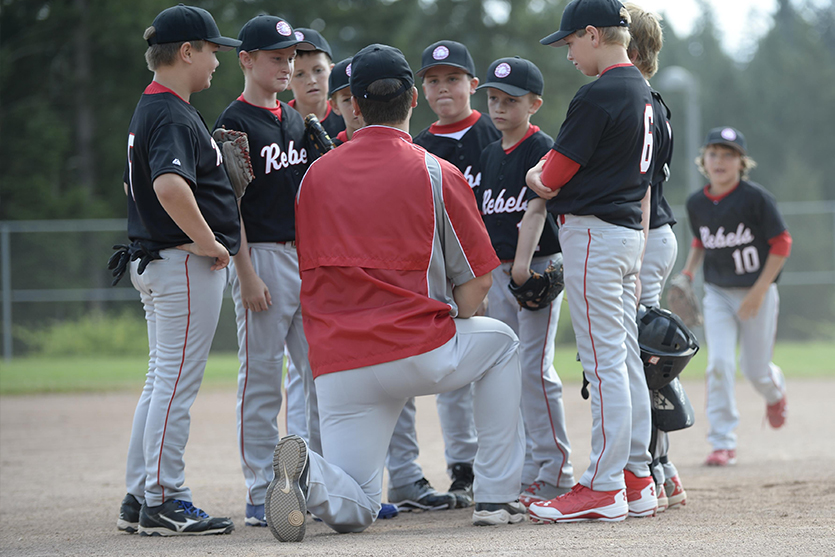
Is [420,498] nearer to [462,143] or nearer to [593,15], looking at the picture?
[462,143]

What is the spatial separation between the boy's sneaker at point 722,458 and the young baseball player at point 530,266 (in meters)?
1.91

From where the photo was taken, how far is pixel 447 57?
450 centimetres

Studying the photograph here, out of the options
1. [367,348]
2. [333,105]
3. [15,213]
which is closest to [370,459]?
[367,348]

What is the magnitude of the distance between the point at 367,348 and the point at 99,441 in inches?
189

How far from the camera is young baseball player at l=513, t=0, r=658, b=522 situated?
3.60 metres

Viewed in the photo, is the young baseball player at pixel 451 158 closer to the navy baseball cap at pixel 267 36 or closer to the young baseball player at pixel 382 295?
the navy baseball cap at pixel 267 36

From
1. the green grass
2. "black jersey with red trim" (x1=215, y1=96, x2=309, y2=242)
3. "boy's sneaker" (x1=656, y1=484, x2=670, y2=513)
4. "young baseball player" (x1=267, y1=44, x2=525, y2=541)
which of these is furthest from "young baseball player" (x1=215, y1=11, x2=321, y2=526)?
the green grass

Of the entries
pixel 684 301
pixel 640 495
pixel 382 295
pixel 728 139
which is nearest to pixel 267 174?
pixel 382 295

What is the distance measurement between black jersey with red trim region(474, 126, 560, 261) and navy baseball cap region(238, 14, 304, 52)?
1172 millimetres

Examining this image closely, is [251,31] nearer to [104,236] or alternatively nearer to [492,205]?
[492,205]

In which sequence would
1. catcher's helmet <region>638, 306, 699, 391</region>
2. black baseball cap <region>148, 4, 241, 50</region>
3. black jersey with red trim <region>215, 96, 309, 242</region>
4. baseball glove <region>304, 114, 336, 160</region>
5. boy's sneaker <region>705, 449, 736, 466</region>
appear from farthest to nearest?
boy's sneaker <region>705, 449, 736, 466</region>
baseball glove <region>304, 114, 336, 160</region>
black jersey with red trim <region>215, 96, 309, 242</region>
catcher's helmet <region>638, 306, 699, 391</region>
black baseball cap <region>148, 4, 241, 50</region>

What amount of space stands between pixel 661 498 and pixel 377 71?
7.68ft

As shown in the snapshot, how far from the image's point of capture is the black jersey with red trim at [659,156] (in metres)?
3.92

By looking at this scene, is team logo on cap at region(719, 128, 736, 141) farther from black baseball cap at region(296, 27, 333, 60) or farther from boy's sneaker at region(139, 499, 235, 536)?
boy's sneaker at region(139, 499, 235, 536)
